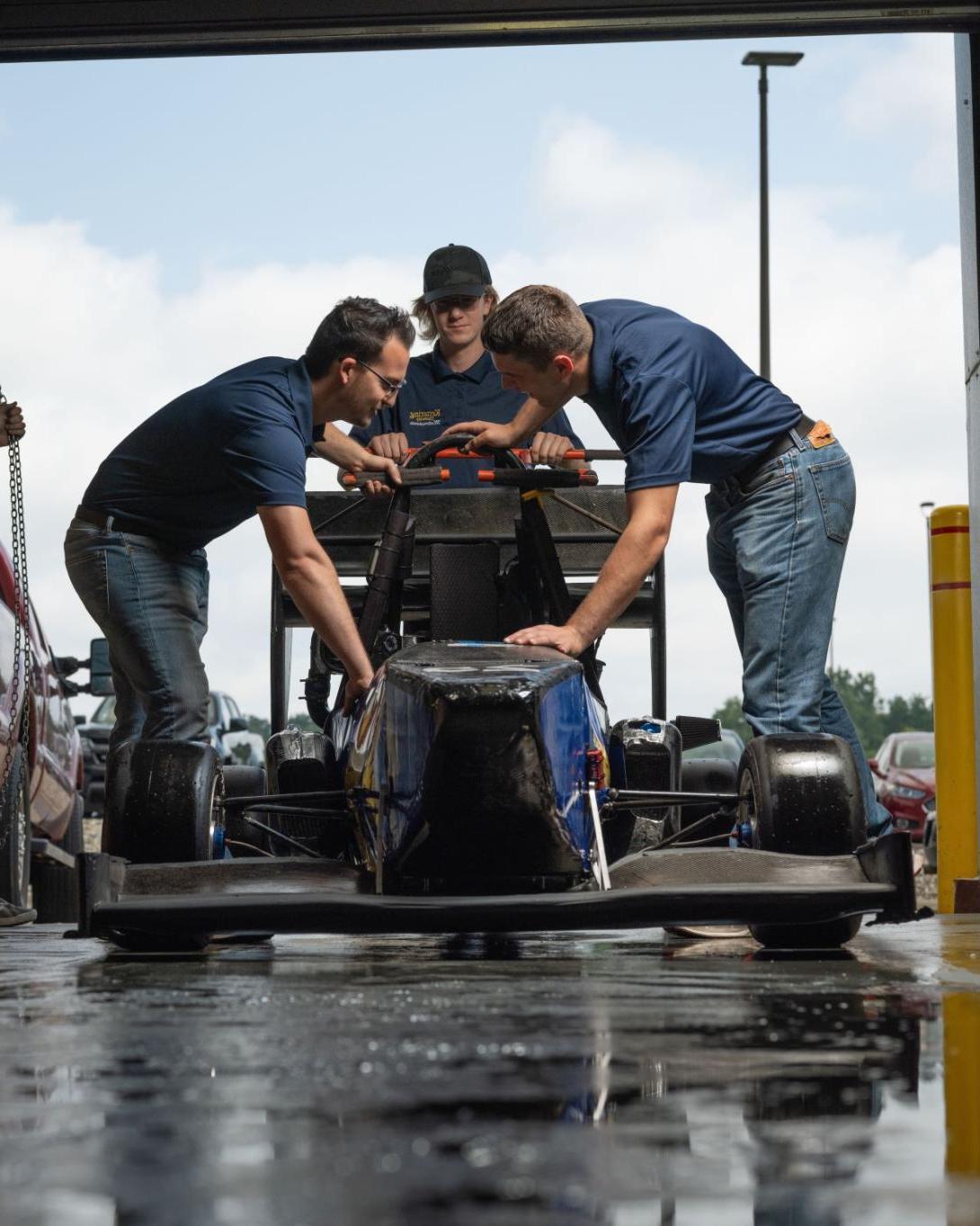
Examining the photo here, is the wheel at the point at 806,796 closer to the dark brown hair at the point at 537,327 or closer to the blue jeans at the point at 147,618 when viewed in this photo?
the dark brown hair at the point at 537,327

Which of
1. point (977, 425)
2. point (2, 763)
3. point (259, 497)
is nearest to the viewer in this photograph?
point (259, 497)

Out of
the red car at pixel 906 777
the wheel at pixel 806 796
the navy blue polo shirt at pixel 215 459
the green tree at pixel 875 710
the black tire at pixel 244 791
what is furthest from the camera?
the green tree at pixel 875 710

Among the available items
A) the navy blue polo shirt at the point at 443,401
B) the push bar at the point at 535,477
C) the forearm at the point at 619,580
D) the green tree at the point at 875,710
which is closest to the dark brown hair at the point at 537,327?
the push bar at the point at 535,477

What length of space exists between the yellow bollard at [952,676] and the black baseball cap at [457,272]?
272 cm

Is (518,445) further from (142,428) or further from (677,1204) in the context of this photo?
(677,1204)

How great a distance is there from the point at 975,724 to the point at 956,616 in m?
0.53

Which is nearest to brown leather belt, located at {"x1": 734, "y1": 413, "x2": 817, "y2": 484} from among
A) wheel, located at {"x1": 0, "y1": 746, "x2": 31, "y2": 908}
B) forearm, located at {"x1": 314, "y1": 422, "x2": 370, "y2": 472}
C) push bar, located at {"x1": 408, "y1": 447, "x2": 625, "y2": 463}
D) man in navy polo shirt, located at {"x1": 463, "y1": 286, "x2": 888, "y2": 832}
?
man in navy polo shirt, located at {"x1": 463, "y1": 286, "x2": 888, "y2": 832}

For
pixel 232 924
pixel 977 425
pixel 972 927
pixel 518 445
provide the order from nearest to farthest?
pixel 232 924
pixel 518 445
pixel 972 927
pixel 977 425

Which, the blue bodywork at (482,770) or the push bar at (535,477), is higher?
the push bar at (535,477)

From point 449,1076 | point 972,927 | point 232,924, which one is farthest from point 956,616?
point 449,1076

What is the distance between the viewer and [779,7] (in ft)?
26.9

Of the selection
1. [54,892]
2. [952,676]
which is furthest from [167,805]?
[54,892]

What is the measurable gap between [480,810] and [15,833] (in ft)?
14.6

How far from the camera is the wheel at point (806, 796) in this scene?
5570 mm
